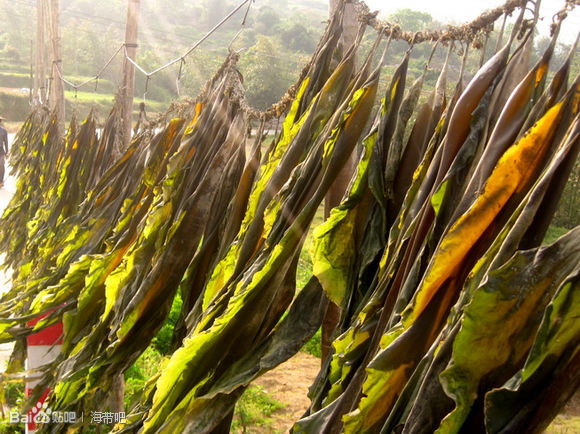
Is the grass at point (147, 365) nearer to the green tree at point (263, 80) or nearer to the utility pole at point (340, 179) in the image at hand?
the utility pole at point (340, 179)

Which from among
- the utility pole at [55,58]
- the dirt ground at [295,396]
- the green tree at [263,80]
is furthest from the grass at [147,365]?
the green tree at [263,80]

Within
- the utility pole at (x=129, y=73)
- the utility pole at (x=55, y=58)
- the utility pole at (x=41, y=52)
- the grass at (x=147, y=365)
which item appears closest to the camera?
the utility pole at (x=129, y=73)

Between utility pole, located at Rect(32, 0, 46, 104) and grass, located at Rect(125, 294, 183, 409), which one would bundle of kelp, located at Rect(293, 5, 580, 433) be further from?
utility pole, located at Rect(32, 0, 46, 104)

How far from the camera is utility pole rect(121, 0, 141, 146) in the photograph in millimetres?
3451

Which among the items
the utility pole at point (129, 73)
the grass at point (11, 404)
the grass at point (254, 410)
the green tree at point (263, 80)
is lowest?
the grass at point (254, 410)

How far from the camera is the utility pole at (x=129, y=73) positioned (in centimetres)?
345

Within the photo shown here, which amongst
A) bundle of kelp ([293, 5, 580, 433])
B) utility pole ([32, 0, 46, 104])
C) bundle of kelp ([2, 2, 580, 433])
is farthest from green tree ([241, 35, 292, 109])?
bundle of kelp ([293, 5, 580, 433])

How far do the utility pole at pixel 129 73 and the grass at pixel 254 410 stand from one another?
2.03 meters

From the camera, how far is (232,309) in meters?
1.05

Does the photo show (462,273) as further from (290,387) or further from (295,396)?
(290,387)

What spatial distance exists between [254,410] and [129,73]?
261cm

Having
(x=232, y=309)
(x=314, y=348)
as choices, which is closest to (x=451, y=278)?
(x=232, y=309)

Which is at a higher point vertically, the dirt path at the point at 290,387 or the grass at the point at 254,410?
the grass at the point at 254,410

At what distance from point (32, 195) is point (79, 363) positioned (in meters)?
4.14
